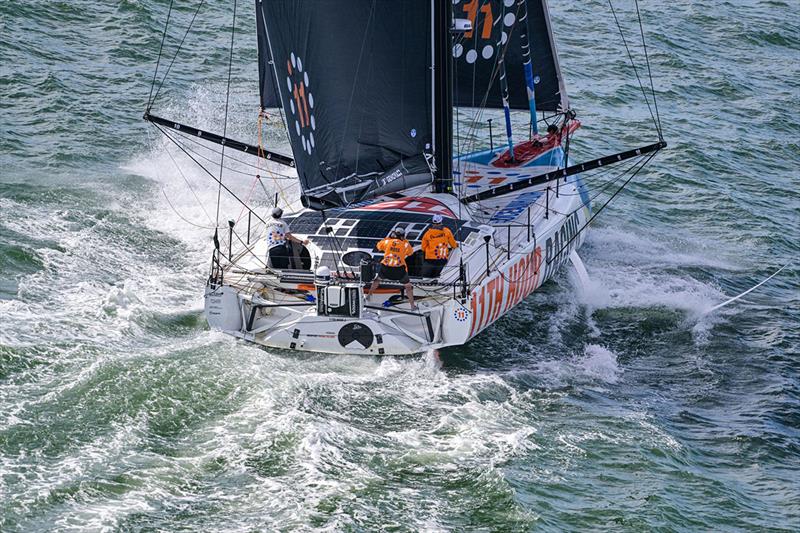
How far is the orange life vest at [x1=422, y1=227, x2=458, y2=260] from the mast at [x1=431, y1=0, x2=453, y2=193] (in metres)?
1.99

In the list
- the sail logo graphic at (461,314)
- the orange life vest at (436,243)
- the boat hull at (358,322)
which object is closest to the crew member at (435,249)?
the orange life vest at (436,243)

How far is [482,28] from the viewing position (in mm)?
21859

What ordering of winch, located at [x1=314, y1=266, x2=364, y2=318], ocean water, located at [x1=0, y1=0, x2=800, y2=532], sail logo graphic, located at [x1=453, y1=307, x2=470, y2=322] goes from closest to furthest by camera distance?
ocean water, located at [x1=0, y1=0, x2=800, y2=532] → winch, located at [x1=314, y1=266, x2=364, y2=318] → sail logo graphic, located at [x1=453, y1=307, x2=470, y2=322]

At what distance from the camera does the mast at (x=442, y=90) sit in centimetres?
1828

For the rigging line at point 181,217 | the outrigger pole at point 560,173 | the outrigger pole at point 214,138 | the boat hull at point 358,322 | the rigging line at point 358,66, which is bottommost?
the boat hull at point 358,322

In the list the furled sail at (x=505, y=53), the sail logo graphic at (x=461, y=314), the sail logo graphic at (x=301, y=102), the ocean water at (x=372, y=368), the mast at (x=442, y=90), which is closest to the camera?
the ocean water at (x=372, y=368)

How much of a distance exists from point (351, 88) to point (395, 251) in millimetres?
2800

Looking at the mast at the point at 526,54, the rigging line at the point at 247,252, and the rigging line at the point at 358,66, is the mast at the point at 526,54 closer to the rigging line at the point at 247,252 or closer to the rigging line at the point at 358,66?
the rigging line at the point at 358,66

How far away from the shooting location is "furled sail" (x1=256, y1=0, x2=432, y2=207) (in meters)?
17.7

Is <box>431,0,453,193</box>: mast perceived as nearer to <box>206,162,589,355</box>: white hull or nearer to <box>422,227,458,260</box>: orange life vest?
<box>206,162,589,355</box>: white hull

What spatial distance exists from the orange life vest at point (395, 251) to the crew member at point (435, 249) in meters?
0.33

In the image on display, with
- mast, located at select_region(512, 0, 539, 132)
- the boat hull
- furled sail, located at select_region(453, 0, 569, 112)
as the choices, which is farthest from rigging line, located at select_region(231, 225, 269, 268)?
mast, located at select_region(512, 0, 539, 132)

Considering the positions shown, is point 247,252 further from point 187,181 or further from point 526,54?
point 526,54

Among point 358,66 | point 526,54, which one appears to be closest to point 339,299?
point 358,66
